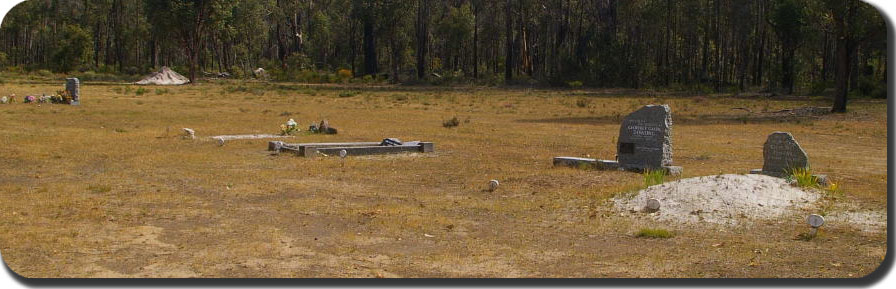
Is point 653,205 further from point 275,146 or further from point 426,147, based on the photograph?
point 275,146

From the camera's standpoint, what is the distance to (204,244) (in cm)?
819

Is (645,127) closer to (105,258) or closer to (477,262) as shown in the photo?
(477,262)

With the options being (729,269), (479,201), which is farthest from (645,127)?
(729,269)

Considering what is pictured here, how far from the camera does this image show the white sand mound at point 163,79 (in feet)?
178

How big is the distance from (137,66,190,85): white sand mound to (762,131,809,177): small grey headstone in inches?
1852

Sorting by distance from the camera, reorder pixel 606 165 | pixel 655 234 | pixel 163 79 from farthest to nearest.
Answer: pixel 163 79 → pixel 606 165 → pixel 655 234

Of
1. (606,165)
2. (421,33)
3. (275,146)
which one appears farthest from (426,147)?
(421,33)

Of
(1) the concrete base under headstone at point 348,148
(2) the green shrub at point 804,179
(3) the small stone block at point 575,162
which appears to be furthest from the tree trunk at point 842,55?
(2) the green shrub at point 804,179

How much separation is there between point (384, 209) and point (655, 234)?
3.37 meters

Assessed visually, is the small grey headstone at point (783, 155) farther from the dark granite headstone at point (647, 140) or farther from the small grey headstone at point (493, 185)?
the small grey headstone at point (493, 185)

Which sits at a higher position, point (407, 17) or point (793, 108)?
point (407, 17)

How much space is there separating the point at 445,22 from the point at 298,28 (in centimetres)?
2027

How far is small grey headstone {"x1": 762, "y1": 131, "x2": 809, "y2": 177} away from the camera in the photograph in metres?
11.9

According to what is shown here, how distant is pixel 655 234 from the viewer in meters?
8.71
